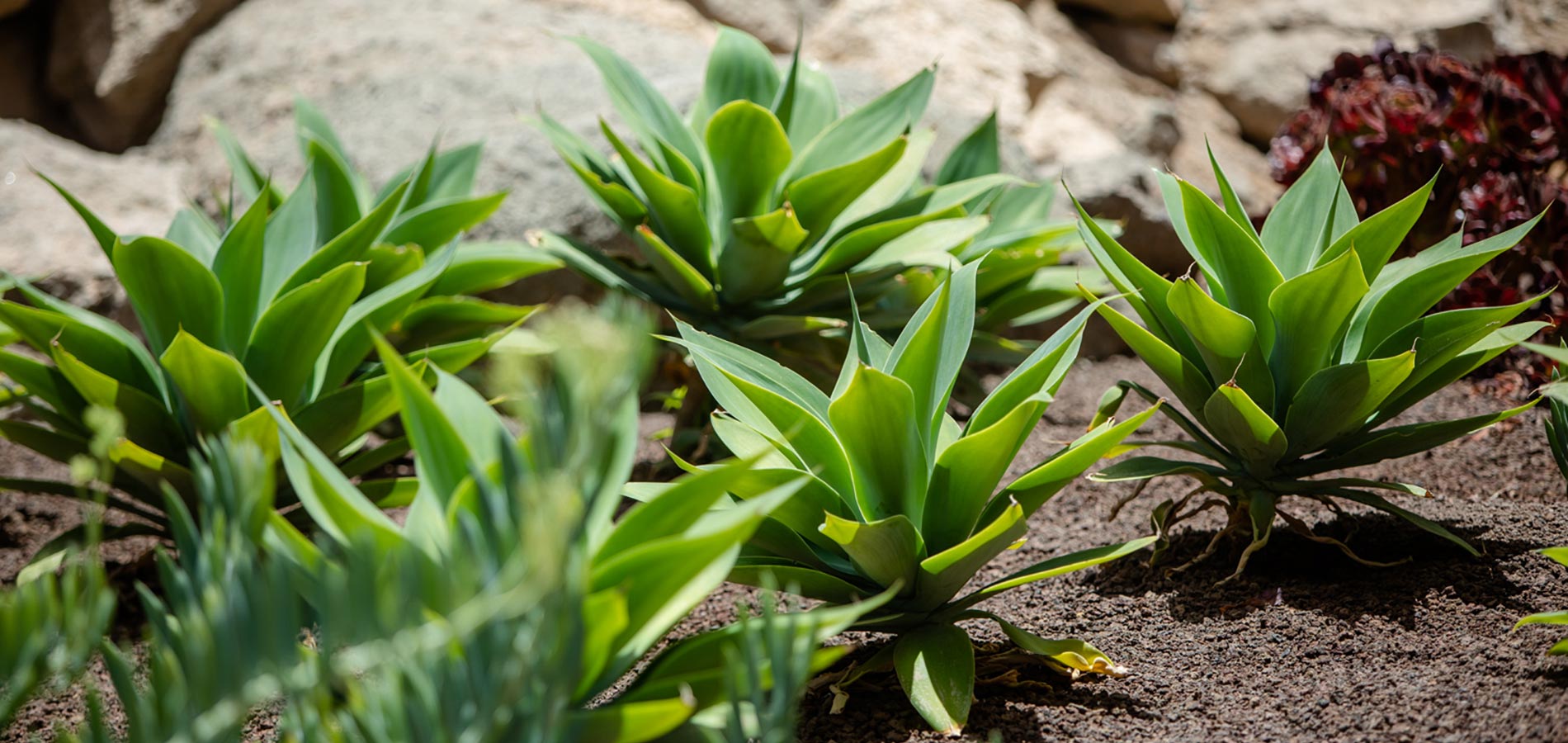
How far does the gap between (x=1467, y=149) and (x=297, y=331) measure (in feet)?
8.62

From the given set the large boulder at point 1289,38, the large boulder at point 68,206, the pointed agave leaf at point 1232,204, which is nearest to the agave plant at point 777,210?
→ the pointed agave leaf at point 1232,204

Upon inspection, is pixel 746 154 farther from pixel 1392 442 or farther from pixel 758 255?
pixel 1392 442

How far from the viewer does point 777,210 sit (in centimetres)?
201

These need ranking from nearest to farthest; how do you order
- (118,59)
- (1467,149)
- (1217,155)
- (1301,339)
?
(1301,339)
(1467,149)
(118,59)
(1217,155)

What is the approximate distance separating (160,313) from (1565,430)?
2.03 meters

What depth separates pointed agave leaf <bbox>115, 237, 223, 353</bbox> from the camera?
1.60 metres

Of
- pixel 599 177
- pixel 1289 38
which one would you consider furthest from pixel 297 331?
pixel 1289 38

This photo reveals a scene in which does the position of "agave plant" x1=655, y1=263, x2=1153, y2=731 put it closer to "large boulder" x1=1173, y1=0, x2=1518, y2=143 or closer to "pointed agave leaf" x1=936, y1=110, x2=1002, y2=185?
"pointed agave leaf" x1=936, y1=110, x2=1002, y2=185

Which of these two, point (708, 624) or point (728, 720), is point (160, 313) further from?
point (728, 720)

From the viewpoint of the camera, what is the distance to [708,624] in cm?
171

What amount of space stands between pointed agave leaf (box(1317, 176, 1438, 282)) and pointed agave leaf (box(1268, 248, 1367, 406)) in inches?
2.5

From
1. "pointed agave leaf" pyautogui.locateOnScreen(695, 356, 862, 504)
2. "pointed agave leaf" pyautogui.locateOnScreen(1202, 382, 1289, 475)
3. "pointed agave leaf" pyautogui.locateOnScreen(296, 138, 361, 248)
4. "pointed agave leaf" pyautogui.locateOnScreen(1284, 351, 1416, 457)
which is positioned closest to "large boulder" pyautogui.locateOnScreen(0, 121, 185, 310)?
"pointed agave leaf" pyautogui.locateOnScreen(296, 138, 361, 248)

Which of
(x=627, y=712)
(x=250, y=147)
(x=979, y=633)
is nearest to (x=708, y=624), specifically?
(x=979, y=633)

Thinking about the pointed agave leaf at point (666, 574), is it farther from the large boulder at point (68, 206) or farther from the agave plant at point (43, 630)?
the large boulder at point (68, 206)
